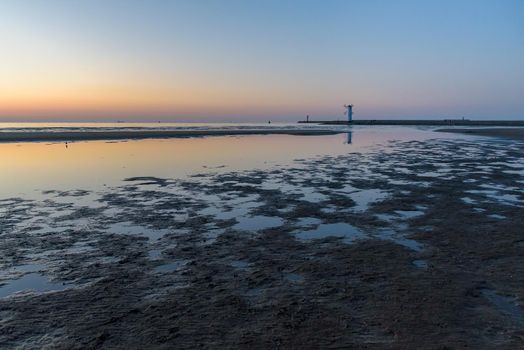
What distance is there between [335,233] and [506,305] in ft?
15.4

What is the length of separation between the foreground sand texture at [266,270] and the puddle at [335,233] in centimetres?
5

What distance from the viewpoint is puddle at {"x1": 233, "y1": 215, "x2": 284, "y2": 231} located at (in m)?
11.0

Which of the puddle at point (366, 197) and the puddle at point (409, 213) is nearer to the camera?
the puddle at point (409, 213)

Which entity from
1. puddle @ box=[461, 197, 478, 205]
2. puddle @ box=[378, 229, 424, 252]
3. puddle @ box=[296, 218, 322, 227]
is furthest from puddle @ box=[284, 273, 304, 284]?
puddle @ box=[461, 197, 478, 205]

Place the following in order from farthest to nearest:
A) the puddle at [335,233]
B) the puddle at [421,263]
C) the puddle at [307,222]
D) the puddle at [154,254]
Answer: the puddle at [307,222] → the puddle at [335,233] → the puddle at [154,254] → the puddle at [421,263]

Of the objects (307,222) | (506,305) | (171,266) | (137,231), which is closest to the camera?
(506,305)

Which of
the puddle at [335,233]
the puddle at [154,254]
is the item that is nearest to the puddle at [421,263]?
the puddle at [335,233]

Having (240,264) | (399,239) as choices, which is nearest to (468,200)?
(399,239)

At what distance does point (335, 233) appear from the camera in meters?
10.4

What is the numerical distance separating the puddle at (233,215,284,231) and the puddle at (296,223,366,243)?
3.70ft

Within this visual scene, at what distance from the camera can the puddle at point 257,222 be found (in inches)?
434

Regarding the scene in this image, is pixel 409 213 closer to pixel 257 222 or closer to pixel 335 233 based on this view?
pixel 335 233

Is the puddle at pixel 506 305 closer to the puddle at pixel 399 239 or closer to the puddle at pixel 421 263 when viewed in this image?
the puddle at pixel 421 263

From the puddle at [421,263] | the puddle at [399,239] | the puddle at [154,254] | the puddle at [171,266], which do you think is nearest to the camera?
the puddle at [171,266]
